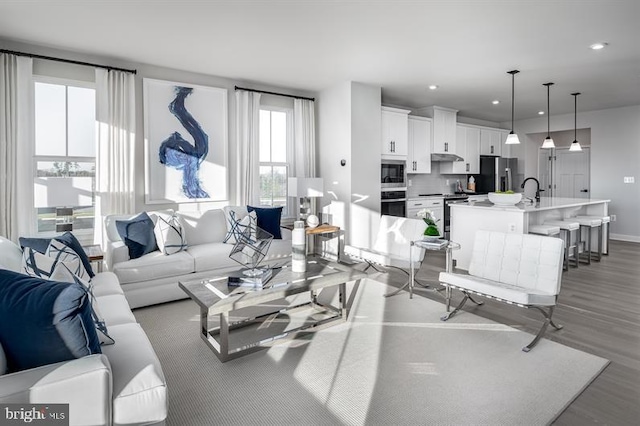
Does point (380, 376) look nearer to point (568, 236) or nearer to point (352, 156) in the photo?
point (352, 156)

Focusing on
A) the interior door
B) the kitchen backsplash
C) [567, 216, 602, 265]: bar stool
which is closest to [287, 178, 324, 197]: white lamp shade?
the kitchen backsplash

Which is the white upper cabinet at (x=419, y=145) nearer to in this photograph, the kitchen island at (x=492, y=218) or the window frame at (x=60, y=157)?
the kitchen island at (x=492, y=218)

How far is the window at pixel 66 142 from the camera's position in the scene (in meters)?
4.30

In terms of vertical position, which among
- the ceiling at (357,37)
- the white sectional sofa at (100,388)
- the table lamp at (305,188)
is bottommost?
the white sectional sofa at (100,388)

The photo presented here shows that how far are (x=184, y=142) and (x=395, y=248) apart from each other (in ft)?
10.5

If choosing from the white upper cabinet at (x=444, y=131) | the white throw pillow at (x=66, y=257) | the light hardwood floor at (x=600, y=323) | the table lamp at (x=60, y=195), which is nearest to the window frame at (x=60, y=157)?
the table lamp at (x=60, y=195)

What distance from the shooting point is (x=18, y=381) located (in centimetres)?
135

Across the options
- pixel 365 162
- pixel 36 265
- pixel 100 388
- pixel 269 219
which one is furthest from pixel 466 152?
pixel 100 388

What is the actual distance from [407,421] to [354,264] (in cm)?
377

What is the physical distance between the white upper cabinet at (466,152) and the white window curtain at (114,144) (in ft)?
20.7

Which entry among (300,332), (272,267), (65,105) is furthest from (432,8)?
(65,105)

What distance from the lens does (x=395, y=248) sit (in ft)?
15.2

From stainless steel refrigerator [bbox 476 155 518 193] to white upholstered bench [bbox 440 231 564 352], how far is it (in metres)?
5.82

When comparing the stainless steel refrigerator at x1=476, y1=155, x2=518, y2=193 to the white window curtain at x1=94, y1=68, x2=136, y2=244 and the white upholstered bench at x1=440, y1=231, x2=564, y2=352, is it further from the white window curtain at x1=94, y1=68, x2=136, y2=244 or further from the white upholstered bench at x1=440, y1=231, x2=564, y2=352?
the white window curtain at x1=94, y1=68, x2=136, y2=244
